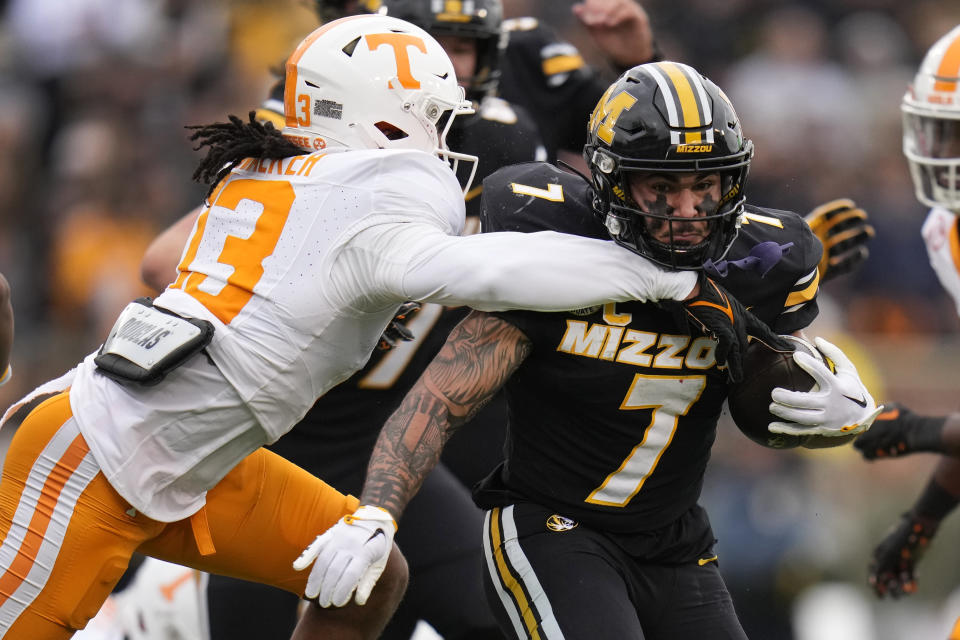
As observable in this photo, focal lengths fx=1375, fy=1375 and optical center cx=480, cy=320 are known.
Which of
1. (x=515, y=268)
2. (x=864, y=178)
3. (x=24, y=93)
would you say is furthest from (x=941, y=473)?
(x=24, y=93)

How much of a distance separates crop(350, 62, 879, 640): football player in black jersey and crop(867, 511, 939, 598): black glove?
1.56 m

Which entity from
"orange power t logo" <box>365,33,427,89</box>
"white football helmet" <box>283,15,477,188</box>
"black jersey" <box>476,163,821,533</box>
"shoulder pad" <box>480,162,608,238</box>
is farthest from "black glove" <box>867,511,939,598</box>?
"orange power t logo" <box>365,33,427,89</box>

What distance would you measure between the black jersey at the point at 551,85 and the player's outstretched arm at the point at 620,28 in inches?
11.6

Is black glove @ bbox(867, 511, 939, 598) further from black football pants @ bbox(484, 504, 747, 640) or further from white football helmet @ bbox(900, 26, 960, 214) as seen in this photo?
black football pants @ bbox(484, 504, 747, 640)

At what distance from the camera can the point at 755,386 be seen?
3213 millimetres

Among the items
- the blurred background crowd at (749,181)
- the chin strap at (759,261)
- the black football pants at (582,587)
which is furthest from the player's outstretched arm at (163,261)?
the blurred background crowd at (749,181)

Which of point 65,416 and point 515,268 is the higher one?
point 515,268

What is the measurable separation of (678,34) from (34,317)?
474cm

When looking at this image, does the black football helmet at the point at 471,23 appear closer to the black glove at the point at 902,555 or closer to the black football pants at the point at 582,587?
the black football pants at the point at 582,587

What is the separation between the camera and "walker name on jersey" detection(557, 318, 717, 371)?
3209mm

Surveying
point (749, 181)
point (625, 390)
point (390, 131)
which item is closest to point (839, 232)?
point (625, 390)

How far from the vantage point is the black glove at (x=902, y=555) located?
4.75 meters

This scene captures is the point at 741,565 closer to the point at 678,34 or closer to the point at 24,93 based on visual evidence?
the point at 678,34

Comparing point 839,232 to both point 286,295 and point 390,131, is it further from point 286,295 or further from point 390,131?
point 286,295
